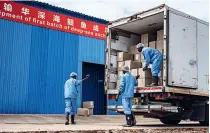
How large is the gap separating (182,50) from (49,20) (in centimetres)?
794

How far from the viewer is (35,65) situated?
50.8 feet

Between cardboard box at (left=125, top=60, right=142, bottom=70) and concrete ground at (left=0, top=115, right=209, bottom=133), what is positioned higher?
cardboard box at (left=125, top=60, right=142, bottom=70)

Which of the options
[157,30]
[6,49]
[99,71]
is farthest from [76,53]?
[157,30]

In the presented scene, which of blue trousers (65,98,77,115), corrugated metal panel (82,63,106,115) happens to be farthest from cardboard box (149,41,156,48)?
corrugated metal panel (82,63,106,115)

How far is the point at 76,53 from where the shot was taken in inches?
669

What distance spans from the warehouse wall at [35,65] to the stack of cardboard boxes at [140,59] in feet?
17.2

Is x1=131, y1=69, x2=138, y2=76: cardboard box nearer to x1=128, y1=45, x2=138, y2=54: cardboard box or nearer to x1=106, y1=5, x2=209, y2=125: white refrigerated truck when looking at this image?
x1=106, y1=5, x2=209, y2=125: white refrigerated truck

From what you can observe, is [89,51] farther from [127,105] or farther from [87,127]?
[87,127]

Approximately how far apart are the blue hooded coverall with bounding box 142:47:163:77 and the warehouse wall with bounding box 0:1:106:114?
263 inches

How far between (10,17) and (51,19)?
6.53ft

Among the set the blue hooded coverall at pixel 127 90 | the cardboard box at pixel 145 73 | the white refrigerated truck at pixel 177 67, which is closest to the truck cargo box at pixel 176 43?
the white refrigerated truck at pixel 177 67

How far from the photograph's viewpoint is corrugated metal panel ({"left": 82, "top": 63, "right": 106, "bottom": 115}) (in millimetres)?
17828

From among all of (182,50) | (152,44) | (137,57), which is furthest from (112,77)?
(182,50)

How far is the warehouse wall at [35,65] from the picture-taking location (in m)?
14.6
